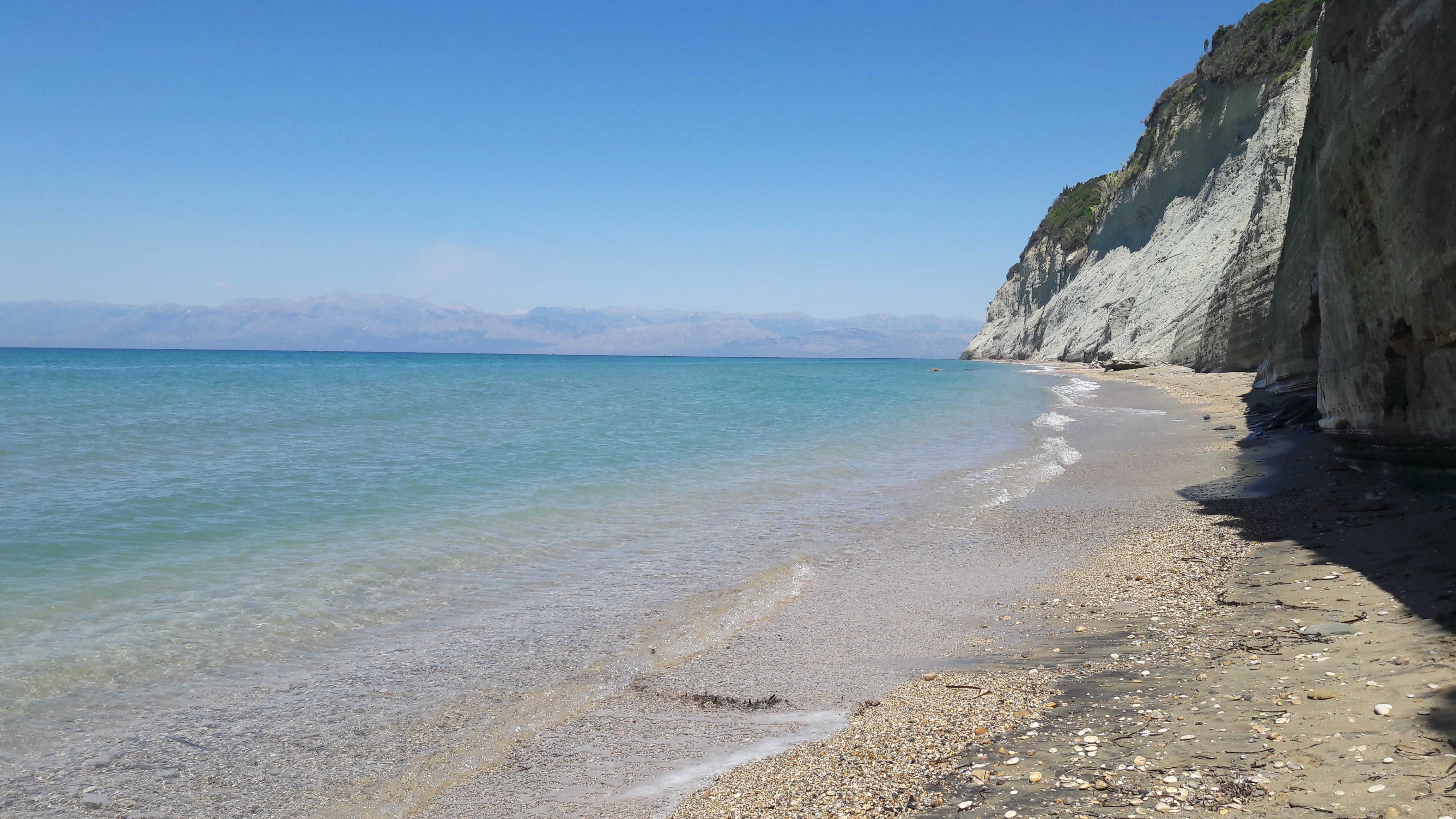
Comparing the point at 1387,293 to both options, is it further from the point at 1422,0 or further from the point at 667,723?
the point at 667,723

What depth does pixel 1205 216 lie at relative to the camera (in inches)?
1666

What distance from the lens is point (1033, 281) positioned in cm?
9031

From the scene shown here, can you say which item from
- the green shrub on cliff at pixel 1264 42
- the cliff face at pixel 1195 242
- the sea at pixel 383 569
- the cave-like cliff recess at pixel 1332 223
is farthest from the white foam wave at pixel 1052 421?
the green shrub on cliff at pixel 1264 42

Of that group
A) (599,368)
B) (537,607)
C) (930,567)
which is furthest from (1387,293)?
(599,368)

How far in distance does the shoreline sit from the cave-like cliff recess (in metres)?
1.79

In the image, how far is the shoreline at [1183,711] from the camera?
321 cm

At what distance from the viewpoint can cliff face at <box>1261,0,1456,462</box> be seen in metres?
6.23

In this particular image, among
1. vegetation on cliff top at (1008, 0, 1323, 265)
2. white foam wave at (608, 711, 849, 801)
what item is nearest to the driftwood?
vegetation on cliff top at (1008, 0, 1323, 265)

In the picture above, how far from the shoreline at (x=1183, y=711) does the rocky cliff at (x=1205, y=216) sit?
1435 cm

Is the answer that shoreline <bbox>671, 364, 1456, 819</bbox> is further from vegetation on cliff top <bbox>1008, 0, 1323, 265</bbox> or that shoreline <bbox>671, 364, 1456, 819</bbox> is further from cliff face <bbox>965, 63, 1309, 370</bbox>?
vegetation on cliff top <bbox>1008, 0, 1323, 265</bbox>

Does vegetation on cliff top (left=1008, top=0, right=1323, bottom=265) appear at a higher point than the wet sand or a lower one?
higher

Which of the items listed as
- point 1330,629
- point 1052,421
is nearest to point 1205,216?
point 1052,421

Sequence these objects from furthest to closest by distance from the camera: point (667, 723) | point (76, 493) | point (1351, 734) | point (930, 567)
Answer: point (76, 493) → point (930, 567) → point (667, 723) → point (1351, 734)

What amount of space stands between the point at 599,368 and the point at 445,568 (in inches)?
3649
